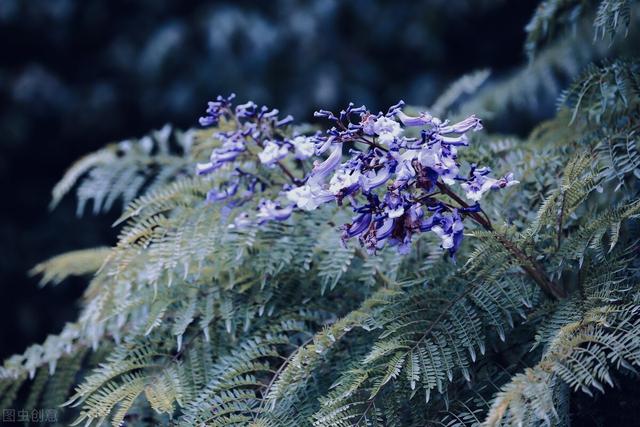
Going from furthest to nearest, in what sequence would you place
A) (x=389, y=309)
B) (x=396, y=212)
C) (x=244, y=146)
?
1. (x=244, y=146)
2. (x=389, y=309)
3. (x=396, y=212)

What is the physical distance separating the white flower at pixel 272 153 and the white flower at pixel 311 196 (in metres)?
0.13

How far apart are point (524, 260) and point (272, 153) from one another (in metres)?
0.48

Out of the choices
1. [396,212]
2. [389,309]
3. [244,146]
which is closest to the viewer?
[396,212]

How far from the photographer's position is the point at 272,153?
3.84 feet

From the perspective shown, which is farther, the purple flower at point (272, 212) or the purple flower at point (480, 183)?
the purple flower at point (272, 212)

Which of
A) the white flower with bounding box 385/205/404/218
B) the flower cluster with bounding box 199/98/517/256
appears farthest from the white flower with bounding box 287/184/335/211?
the white flower with bounding box 385/205/404/218

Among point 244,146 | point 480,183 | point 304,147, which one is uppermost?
point 244,146

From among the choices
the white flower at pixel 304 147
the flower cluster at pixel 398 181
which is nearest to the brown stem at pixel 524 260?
the flower cluster at pixel 398 181

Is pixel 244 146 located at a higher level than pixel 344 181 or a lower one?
higher

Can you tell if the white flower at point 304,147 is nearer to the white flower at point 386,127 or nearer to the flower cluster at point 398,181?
the flower cluster at point 398,181

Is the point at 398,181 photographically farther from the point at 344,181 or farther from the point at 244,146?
the point at 244,146

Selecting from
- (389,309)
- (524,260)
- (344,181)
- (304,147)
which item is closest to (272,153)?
(304,147)

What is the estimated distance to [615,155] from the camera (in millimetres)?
1163

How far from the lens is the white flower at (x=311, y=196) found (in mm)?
1037
